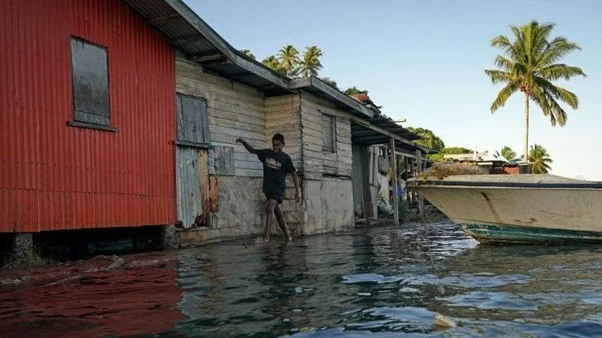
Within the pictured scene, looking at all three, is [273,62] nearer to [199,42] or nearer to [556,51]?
[556,51]

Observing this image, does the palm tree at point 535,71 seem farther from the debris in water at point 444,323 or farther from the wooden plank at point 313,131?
the debris in water at point 444,323

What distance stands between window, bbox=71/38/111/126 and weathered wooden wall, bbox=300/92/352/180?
472 cm

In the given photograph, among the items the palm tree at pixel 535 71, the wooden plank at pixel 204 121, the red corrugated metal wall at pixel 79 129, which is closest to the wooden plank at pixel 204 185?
the wooden plank at pixel 204 121

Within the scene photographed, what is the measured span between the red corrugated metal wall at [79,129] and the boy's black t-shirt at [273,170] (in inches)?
65.1

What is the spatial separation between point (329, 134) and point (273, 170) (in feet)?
13.3

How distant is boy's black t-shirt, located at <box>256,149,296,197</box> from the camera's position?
371 inches

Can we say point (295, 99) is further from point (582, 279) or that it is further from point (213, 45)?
point (582, 279)

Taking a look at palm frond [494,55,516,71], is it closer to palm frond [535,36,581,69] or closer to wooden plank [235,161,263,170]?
palm frond [535,36,581,69]

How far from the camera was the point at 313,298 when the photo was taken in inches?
140

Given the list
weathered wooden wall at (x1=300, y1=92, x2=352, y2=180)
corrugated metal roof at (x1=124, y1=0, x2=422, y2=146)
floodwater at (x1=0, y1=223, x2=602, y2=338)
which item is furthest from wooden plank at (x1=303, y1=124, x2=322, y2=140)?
floodwater at (x1=0, y1=223, x2=602, y2=338)

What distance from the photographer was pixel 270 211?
9320 mm

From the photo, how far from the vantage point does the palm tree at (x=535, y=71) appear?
32125 mm

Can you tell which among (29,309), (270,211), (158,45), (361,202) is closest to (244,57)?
(158,45)

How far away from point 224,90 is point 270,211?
9.16ft
